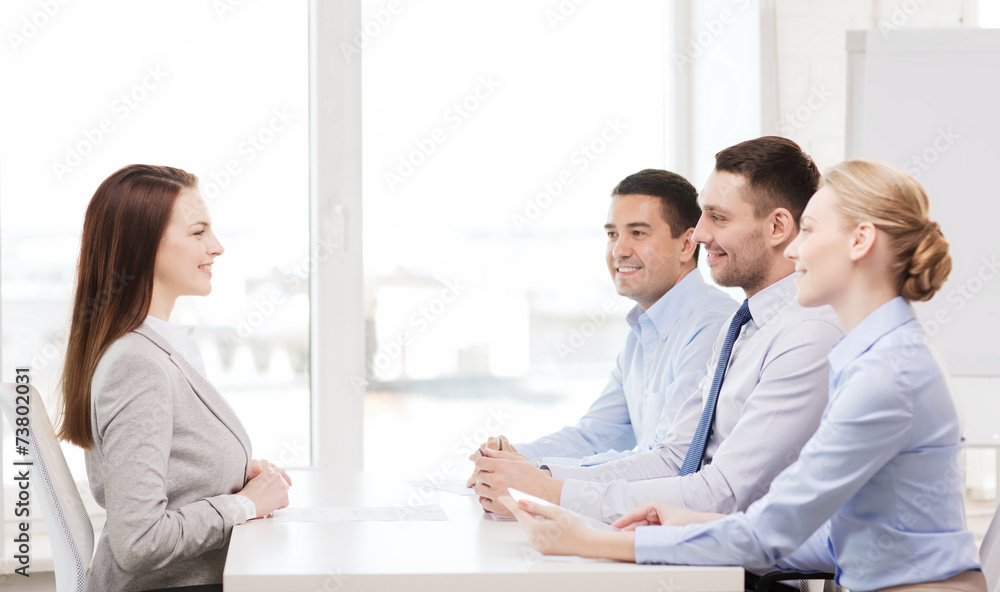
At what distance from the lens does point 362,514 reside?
1579 mm

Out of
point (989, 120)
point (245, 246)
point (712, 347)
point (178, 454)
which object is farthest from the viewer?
point (245, 246)

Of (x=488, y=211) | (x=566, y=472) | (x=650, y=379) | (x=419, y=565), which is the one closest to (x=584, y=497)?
(x=566, y=472)

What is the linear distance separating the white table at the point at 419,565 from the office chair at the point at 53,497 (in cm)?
33

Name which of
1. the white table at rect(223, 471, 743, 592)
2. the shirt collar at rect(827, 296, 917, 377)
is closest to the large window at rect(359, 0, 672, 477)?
the white table at rect(223, 471, 743, 592)

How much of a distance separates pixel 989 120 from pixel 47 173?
2995 mm

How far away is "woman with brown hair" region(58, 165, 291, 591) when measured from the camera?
1.41 m

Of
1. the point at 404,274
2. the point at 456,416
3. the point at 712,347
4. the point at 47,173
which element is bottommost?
the point at 456,416

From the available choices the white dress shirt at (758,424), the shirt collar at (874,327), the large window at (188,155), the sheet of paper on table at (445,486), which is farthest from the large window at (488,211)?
the shirt collar at (874,327)

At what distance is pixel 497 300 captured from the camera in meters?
3.24

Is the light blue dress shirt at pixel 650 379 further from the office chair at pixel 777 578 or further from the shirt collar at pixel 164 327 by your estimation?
the shirt collar at pixel 164 327

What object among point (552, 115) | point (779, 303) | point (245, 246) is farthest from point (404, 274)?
point (779, 303)

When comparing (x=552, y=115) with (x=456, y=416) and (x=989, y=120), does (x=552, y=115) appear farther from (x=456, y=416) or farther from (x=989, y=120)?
(x=989, y=120)

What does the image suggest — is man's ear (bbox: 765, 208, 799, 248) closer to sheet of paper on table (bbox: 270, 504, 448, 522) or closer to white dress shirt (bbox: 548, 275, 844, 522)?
white dress shirt (bbox: 548, 275, 844, 522)

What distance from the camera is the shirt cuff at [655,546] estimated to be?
1.25 m
